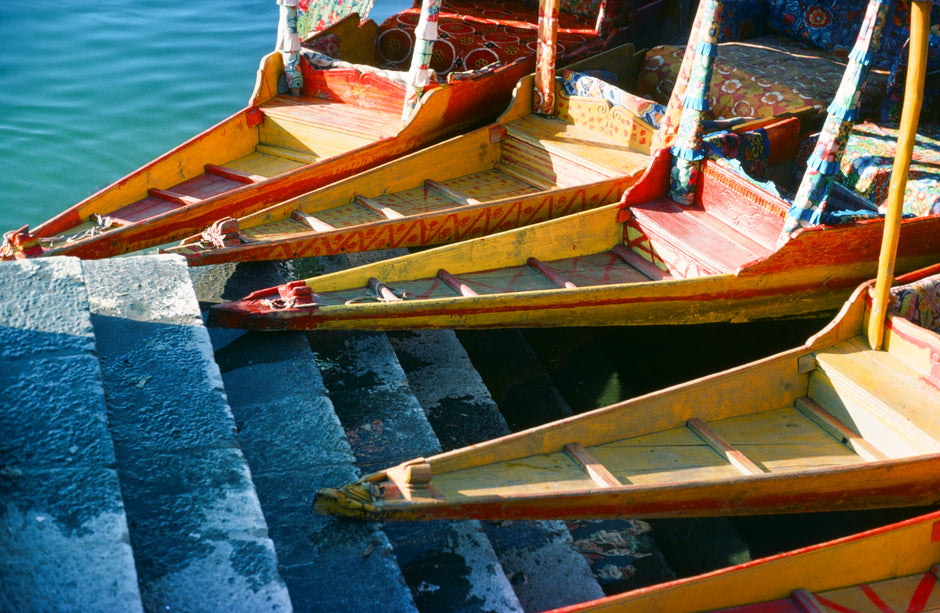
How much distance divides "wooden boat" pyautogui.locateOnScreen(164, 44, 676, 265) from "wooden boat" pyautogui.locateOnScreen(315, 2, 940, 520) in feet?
5.54

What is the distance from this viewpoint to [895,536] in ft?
9.73

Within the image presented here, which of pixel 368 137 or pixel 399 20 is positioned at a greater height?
pixel 399 20

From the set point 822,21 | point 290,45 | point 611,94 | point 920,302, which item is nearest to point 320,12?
point 290,45

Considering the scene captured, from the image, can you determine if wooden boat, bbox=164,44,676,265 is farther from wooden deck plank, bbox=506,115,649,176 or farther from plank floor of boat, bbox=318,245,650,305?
plank floor of boat, bbox=318,245,650,305

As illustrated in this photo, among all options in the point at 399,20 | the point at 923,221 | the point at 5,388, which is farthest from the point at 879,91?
the point at 5,388

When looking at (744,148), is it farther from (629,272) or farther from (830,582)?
(830,582)

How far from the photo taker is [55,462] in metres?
2.17

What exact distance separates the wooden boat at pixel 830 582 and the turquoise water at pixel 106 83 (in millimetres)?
5422

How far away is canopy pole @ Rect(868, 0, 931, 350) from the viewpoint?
10.7 feet

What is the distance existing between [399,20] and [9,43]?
16.5 feet

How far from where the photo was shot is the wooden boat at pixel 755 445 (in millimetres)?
2717

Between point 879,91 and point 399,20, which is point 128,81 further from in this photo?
point 879,91

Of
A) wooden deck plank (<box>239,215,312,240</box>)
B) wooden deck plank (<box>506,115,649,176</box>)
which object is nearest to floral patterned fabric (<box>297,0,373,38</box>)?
wooden deck plank (<box>506,115,649,176</box>)

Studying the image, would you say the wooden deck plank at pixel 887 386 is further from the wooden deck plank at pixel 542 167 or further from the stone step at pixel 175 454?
the stone step at pixel 175 454
